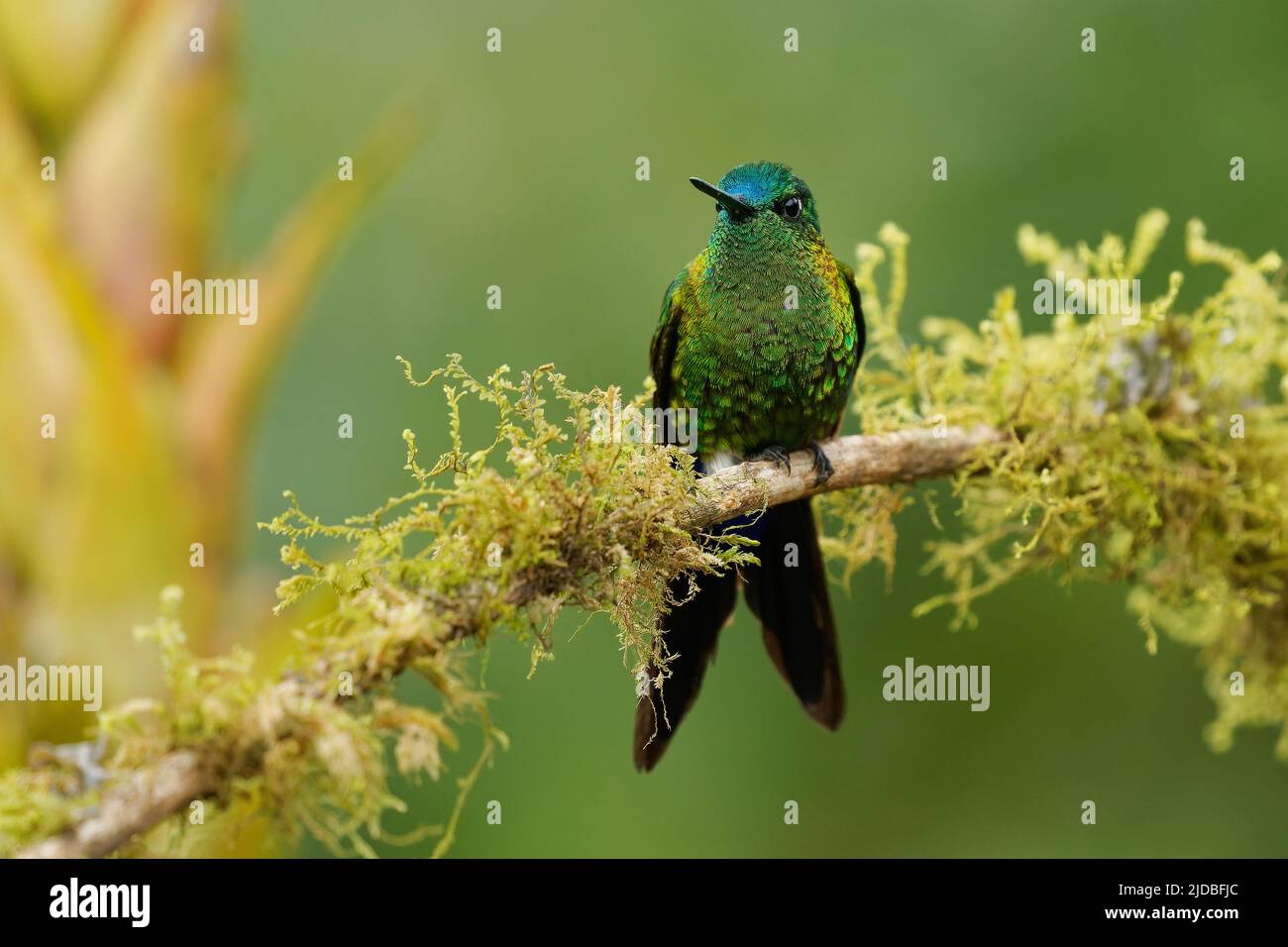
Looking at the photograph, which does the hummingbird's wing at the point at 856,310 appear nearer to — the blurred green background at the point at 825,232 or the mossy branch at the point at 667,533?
the mossy branch at the point at 667,533

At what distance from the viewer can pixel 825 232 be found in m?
5.65

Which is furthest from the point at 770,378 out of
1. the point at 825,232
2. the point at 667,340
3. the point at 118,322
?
the point at 825,232

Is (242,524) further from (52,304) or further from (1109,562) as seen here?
(1109,562)

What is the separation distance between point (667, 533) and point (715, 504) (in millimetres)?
199

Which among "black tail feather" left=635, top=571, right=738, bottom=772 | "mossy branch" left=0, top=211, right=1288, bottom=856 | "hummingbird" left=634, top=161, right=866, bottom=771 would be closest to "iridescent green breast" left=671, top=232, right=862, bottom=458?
"hummingbird" left=634, top=161, right=866, bottom=771

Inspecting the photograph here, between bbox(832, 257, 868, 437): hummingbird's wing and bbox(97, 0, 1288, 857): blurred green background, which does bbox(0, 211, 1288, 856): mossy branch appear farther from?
bbox(97, 0, 1288, 857): blurred green background

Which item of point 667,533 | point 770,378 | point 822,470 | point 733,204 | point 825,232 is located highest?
point 825,232

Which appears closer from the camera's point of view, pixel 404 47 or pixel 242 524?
pixel 242 524

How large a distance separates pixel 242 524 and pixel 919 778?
3.72 m

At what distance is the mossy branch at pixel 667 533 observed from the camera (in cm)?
159

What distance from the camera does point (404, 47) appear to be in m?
6.24

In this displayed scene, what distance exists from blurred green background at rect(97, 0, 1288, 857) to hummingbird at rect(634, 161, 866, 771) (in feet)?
8.07

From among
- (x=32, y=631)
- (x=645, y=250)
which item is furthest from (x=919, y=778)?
(x=32, y=631)

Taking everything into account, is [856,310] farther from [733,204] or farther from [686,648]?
[686,648]
